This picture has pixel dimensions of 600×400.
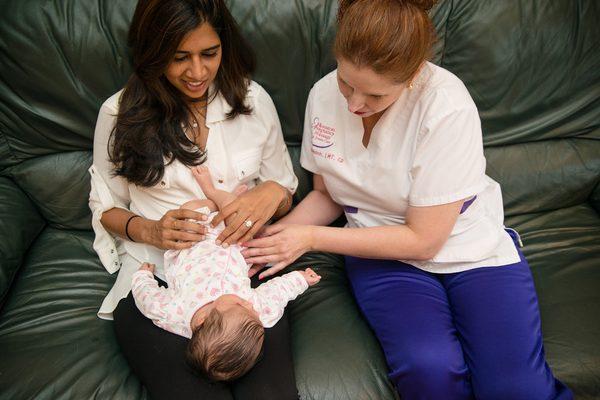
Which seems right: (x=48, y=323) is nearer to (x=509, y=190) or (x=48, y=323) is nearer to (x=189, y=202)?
(x=189, y=202)

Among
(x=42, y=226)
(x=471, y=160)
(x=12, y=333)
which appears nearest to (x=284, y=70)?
(x=471, y=160)

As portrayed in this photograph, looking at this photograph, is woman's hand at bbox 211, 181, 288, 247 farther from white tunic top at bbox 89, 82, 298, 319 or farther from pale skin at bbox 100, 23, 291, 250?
white tunic top at bbox 89, 82, 298, 319

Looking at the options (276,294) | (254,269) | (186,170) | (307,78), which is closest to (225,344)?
(276,294)

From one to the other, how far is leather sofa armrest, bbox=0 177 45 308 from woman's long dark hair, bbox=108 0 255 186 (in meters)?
0.47

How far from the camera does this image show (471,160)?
1.37m

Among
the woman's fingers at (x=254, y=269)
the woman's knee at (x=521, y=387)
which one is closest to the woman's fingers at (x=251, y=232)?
the woman's fingers at (x=254, y=269)

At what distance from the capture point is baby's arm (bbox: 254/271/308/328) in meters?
1.45

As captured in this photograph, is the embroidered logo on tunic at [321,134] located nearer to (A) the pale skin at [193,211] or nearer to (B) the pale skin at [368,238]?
(B) the pale skin at [368,238]

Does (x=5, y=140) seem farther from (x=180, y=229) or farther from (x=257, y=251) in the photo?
(x=257, y=251)

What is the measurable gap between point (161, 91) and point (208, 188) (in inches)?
12.5

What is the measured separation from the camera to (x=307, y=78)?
181cm

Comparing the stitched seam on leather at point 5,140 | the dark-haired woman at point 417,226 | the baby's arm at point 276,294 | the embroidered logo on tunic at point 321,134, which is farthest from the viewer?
the stitched seam on leather at point 5,140

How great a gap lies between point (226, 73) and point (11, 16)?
2.39ft

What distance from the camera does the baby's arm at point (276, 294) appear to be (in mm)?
1447
